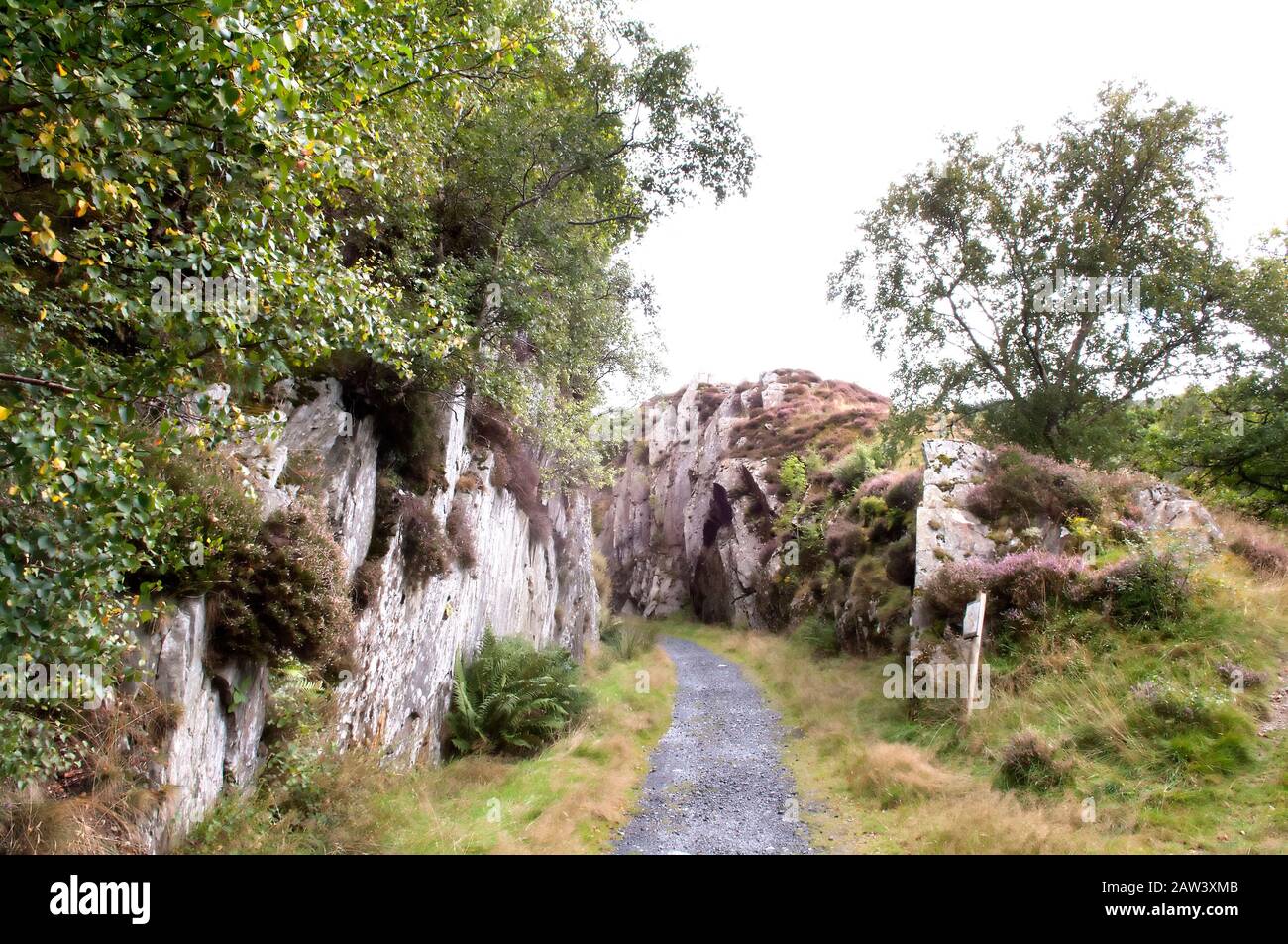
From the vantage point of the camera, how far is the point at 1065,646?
38.0ft

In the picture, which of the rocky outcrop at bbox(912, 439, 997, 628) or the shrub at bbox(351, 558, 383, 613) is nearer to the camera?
the shrub at bbox(351, 558, 383, 613)

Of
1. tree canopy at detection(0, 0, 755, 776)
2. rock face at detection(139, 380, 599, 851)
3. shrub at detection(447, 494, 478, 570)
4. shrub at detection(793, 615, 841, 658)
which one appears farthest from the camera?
shrub at detection(793, 615, 841, 658)

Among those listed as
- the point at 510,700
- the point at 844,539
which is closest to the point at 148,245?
the point at 510,700

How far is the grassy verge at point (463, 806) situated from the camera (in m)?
6.24

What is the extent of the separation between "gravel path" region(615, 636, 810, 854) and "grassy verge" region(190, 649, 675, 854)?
0.51 m

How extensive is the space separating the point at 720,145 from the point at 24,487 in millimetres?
13631

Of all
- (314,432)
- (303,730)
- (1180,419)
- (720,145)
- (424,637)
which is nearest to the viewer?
(303,730)

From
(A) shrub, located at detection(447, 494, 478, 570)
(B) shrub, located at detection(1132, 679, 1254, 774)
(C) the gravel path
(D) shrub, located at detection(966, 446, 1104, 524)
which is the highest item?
(D) shrub, located at detection(966, 446, 1104, 524)

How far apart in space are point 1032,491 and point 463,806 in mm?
15001

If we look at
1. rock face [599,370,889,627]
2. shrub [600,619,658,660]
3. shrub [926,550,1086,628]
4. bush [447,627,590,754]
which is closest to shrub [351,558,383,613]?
bush [447,627,590,754]

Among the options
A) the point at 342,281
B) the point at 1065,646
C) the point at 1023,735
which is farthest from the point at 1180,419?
the point at 342,281

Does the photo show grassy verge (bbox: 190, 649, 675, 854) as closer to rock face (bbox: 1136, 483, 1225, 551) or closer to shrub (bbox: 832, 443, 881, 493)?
rock face (bbox: 1136, 483, 1225, 551)

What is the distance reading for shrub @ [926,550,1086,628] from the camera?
497 inches
